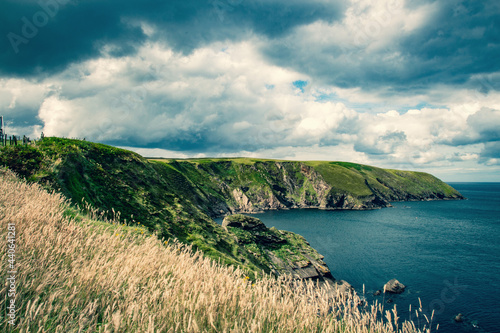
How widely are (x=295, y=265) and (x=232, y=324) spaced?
3705 centimetres

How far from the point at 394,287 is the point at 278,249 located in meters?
20.7

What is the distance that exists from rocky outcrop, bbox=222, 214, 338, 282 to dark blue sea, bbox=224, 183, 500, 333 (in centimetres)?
→ 839

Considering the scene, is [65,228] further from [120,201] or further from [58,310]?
[120,201]

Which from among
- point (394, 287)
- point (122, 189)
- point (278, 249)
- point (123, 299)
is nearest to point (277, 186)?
point (394, 287)

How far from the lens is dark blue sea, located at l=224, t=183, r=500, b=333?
120 feet

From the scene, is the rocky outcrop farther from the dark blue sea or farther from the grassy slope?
the grassy slope

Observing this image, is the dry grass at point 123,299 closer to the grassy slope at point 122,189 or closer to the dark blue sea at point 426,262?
the grassy slope at point 122,189

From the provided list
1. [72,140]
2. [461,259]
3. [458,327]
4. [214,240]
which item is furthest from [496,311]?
[72,140]

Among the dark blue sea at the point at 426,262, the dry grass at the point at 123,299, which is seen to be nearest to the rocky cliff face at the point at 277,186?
the dark blue sea at the point at 426,262

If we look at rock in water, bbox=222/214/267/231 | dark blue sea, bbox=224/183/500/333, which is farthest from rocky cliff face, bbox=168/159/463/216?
rock in water, bbox=222/214/267/231

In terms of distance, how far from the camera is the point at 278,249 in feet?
133

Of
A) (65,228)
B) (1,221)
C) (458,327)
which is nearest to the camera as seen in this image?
(1,221)

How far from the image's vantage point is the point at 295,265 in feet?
125

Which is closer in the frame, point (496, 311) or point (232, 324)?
point (232, 324)
